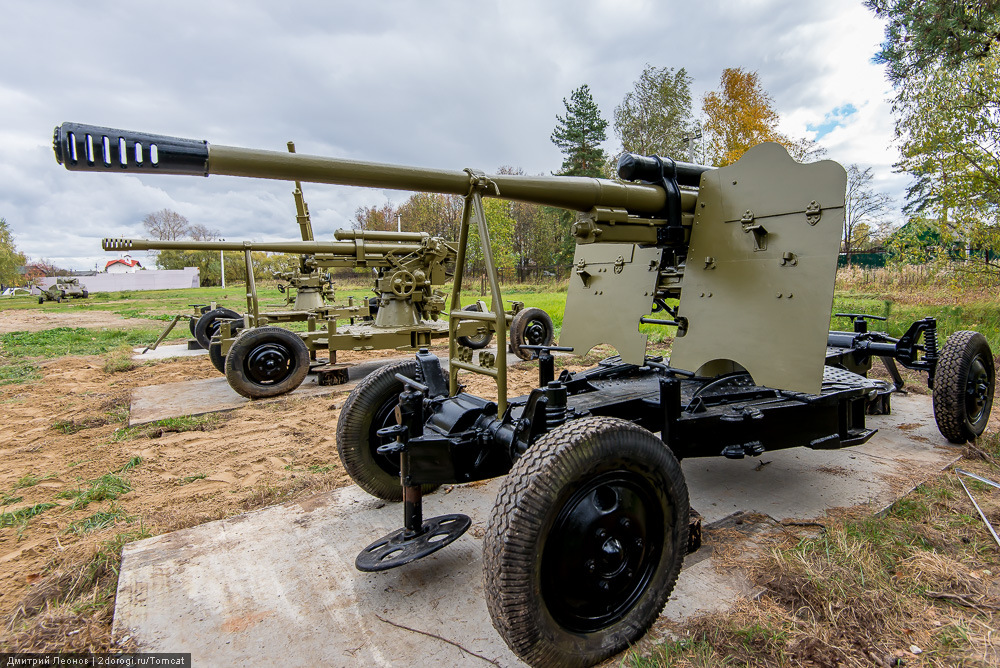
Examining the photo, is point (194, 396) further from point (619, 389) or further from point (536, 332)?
point (619, 389)

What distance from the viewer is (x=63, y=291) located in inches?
1401

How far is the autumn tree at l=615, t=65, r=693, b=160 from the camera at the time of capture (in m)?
27.4

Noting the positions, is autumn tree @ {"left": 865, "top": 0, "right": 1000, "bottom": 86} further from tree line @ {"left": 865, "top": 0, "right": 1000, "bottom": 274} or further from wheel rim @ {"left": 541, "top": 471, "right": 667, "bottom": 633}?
wheel rim @ {"left": 541, "top": 471, "right": 667, "bottom": 633}

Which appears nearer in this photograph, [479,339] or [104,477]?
[104,477]

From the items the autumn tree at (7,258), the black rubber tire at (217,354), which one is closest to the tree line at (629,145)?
the black rubber tire at (217,354)

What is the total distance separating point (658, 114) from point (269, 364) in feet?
86.0

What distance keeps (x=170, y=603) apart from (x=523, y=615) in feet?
5.33

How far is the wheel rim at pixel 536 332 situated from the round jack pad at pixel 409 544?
6.47m

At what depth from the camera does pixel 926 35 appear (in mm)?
9828

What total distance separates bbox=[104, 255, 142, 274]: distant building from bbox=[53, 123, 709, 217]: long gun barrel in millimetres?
67631

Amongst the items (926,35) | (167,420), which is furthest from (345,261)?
(926,35)

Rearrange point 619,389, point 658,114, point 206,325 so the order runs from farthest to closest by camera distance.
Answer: point 658,114 → point 206,325 → point 619,389

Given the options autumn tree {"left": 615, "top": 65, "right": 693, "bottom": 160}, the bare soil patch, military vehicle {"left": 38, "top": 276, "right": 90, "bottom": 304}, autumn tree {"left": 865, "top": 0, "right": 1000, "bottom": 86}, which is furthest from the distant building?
autumn tree {"left": 865, "top": 0, "right": 1000, "bottom": 86}

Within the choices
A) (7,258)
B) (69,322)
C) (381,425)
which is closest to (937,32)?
(381,425)
